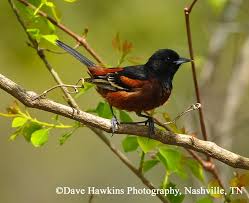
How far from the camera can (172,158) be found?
10.3 feet

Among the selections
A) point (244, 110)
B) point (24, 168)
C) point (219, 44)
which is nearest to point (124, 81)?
point (219, 44)

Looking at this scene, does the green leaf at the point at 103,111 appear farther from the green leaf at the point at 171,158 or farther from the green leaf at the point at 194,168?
the green leaf at the point at 194,168

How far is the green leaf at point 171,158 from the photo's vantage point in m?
3.11

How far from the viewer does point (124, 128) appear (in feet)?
10.6

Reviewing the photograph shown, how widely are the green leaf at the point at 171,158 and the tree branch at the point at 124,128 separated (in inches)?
2.0

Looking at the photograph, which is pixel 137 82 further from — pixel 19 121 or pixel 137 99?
pixel 19 121

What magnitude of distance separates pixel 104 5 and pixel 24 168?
9.63ft

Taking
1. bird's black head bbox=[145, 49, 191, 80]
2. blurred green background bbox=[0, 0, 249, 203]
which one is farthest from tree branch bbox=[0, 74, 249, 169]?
blurred green background bbox=[0, 0, 249, 203]

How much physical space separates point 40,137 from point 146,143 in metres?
0.58

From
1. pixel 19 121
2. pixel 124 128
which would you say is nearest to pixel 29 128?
pixel 19 121

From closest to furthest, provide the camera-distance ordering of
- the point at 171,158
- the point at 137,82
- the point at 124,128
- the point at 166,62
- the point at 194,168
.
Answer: the point at 171,158 → the point at 124,128 → the point at 194,168 → the point at 137,82 → the point at 166,62

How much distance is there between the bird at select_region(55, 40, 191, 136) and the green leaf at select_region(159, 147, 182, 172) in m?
0.52

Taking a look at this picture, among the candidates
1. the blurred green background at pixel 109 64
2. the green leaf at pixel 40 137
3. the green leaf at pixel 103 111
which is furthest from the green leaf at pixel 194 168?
the blurred green background at pixel 109 64

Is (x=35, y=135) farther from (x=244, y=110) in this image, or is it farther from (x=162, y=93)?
(x=244, y=110)
